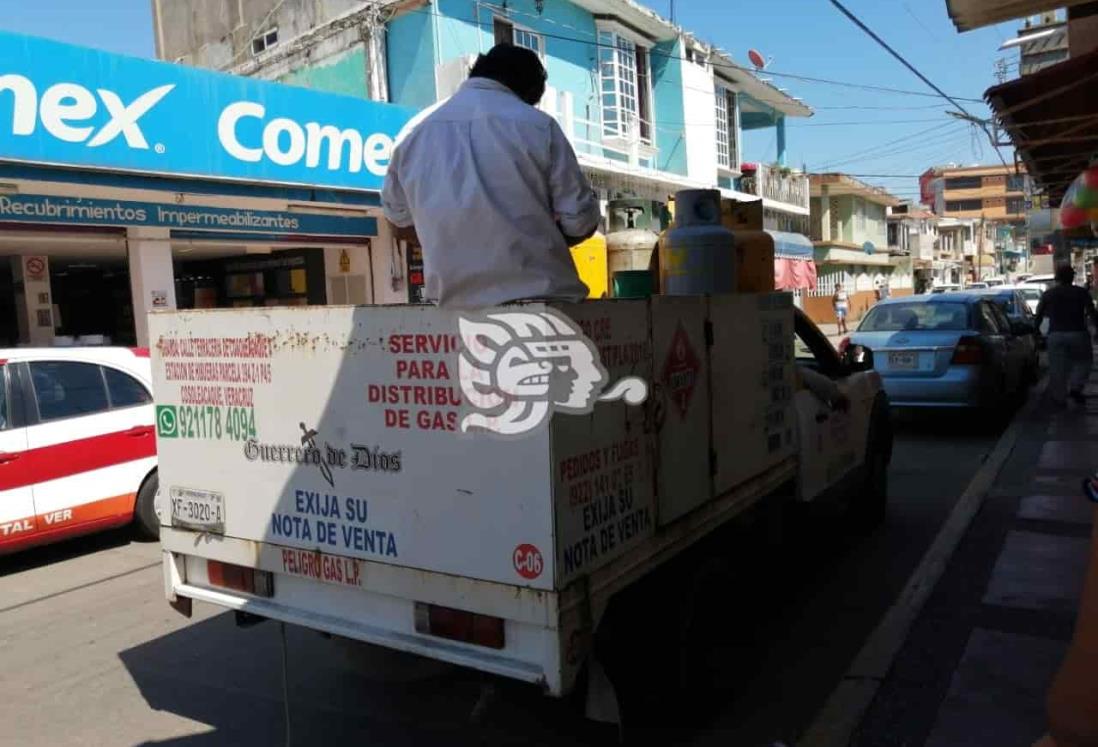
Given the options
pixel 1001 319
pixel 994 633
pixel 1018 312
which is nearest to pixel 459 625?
pixel 994 633

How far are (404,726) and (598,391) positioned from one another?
6.08 ft

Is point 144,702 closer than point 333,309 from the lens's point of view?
No

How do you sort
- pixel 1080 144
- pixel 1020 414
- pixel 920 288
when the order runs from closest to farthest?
1. pixel 1080 144
2. pixel 1020 414
3. pixel 920 288

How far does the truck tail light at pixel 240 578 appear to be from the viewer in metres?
3.19

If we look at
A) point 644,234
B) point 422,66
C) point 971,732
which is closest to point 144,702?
point 971,732

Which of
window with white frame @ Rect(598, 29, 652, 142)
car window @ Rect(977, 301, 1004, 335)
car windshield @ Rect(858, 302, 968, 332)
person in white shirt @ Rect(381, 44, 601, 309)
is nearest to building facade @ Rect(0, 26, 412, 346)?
car windshield @ Rect(858, 302, 968, 332)

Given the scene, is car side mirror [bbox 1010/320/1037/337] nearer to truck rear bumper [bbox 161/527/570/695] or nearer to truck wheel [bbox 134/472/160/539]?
truck wheel [bbox 134/472/160/539]

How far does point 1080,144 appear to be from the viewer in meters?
10.3

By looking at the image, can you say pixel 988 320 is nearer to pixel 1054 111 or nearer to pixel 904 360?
pixel 904 360

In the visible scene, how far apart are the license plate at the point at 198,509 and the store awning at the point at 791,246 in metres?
24.3

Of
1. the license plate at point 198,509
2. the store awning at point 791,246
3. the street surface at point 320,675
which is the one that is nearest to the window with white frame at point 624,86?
the store awning at point 791,246

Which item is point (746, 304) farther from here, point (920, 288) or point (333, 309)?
point (920, 288)

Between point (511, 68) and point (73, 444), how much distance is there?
16.0 feet

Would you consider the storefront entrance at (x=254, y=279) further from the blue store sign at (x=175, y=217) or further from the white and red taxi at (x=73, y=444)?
the white and red taxi at (x=73, y=444)
